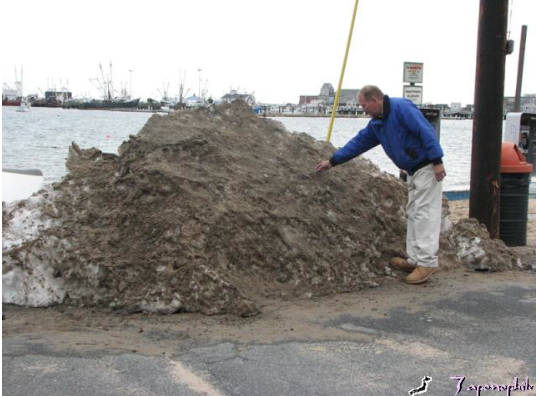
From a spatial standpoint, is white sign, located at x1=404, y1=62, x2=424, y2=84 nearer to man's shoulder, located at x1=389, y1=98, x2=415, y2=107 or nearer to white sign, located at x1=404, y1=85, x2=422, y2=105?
white sign, located at x1=404, y1=85, x2=422, y2=105

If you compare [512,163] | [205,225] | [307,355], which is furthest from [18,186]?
[512,163]

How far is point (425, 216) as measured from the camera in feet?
18.6

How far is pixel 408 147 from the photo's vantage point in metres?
5.62

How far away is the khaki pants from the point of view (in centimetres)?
564

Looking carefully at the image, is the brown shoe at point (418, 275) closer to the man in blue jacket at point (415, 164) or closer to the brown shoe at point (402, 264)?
the man in blue jacket at point (415, 164)

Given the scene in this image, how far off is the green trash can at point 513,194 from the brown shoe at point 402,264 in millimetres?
2315

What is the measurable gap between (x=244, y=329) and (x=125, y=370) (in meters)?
1.03

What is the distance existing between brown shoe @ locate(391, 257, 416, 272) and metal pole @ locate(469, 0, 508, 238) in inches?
69.8

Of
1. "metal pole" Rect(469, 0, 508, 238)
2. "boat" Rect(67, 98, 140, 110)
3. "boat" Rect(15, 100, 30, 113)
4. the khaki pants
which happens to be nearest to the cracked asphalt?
the khaki pants

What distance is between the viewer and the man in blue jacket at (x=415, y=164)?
5531mm

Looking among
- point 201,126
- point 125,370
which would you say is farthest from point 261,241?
point 125,370

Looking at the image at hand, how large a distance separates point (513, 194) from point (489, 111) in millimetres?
1144

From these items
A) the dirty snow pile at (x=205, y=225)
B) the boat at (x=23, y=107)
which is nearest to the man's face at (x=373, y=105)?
the dirty snow pile at (x=205, y=225)

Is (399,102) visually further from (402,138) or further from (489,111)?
(489,111)
